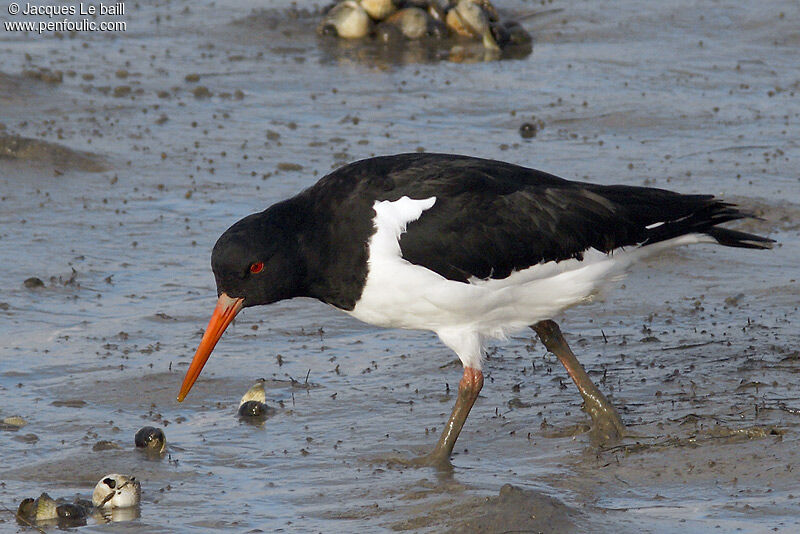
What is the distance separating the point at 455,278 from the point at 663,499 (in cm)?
119

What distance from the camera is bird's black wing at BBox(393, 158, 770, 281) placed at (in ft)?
16.3

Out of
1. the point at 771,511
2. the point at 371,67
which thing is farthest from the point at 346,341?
the point at 371,67

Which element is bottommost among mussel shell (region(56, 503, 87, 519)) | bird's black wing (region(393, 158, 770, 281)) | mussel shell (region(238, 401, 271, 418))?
mussel shell (region(56, 503, 87, 519))

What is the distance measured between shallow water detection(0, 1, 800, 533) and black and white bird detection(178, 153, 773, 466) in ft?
1.33

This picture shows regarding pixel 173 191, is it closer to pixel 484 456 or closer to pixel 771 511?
pixel 484 456

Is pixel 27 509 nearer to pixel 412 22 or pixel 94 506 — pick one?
pixel 94 506

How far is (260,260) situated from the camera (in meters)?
4.94

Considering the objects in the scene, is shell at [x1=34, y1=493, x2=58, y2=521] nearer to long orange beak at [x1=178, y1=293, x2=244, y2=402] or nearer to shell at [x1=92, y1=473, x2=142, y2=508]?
shell at [x1=92, y1=473, x2=142, y2=508]

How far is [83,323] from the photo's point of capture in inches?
255

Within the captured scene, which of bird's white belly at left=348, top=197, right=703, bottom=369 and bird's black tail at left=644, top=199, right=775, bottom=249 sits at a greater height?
bird's black tail at left=644, top=199, right=775, bottom=249

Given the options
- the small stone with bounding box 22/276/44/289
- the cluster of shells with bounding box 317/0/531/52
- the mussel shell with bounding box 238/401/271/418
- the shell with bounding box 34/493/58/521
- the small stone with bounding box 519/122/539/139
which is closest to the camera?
the shell with bounding box 34/493/58/521

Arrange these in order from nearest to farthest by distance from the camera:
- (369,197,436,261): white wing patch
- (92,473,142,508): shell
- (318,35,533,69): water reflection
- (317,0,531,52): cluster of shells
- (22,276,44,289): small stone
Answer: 1. (92,473,142,508): shell
2. (369,197,436,261): white wing patch
3. (22,276,44,289): small stone
4. (318,35,533,69): water reflection
5. (317,0,531,52): cluster of shells

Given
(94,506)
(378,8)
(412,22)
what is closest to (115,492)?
(94,506)

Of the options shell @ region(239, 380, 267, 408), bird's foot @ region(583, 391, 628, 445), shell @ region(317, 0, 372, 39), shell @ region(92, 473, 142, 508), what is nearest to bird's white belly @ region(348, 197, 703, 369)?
bird's foot @ region(583, 391, 628, 445)
